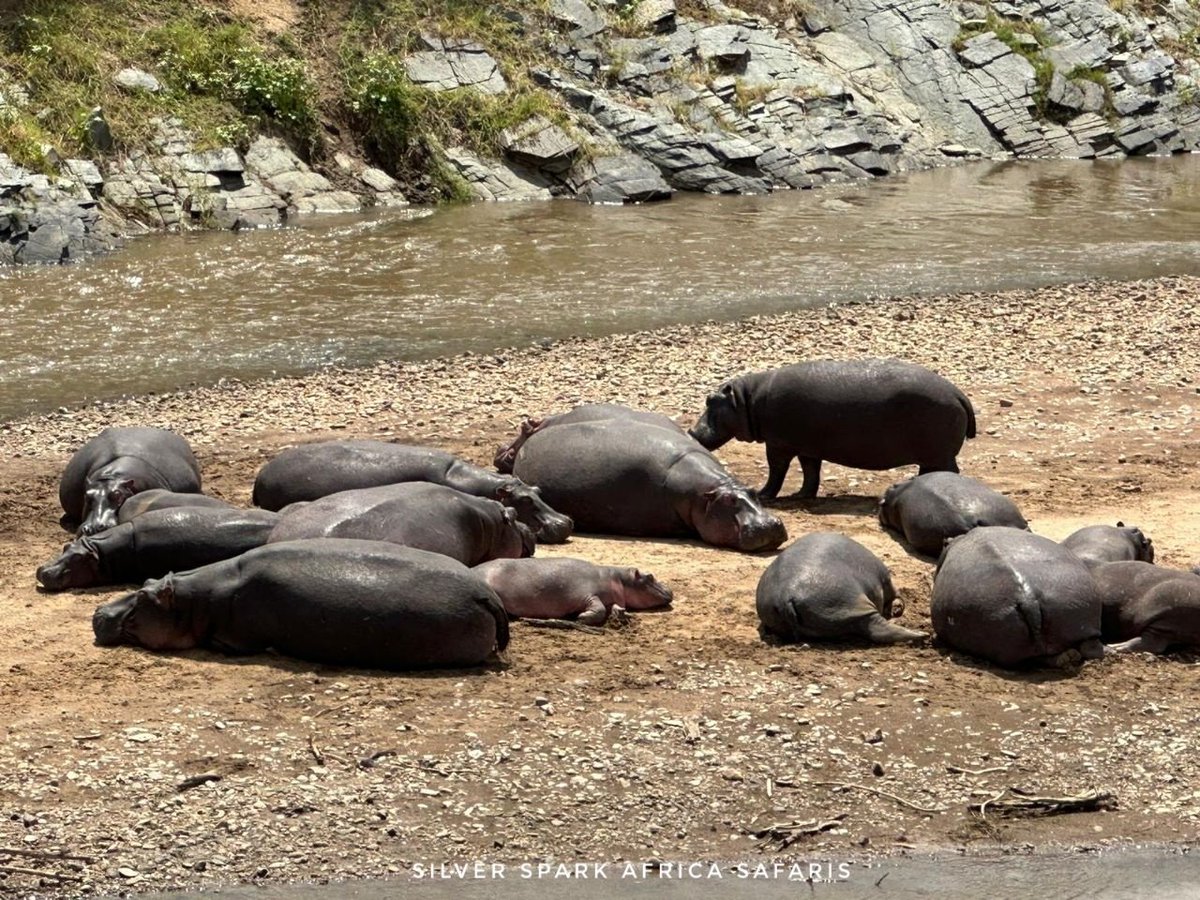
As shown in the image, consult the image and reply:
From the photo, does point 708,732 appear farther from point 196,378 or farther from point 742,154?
point 742,154

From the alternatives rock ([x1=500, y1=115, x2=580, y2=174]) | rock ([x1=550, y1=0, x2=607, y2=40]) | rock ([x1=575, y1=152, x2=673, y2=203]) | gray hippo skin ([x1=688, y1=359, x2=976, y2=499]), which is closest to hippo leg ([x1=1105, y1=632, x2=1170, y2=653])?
gray hippo skin ([x1=688, y1=359, x2=976, y2=499])

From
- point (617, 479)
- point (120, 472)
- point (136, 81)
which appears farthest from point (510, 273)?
point (120, 472)

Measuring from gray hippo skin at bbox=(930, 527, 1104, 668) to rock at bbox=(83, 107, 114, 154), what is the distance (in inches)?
672

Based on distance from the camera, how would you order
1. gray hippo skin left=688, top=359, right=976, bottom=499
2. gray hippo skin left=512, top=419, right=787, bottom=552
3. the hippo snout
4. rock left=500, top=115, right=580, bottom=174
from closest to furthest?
1. the hippo snout
2. gray hippo skin left=512, top=419, right=787, bottom=552
3. gray hippo skin left=688, top=359, right=976, bottom=499
4. rock left=500, top=115, right=580, bottom=174

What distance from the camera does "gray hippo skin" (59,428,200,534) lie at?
851 cm

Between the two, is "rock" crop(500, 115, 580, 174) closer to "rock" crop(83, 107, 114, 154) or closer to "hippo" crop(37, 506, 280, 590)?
"rock" crop(83, 107, 114, 154)

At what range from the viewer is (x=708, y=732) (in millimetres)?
6145

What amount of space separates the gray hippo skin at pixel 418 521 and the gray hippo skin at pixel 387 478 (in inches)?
16.3

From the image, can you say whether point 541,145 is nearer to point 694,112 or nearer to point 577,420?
point 694,112

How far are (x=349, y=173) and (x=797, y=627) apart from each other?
59.2 feet

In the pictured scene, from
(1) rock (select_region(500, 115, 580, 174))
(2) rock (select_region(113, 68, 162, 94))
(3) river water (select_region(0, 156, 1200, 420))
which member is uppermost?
(2) rock (select_region(113, 68, 162, 94))

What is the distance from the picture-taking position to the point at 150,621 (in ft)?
22.3

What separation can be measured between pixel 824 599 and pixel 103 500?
142 inches

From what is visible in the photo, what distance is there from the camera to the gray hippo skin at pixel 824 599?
704cm
